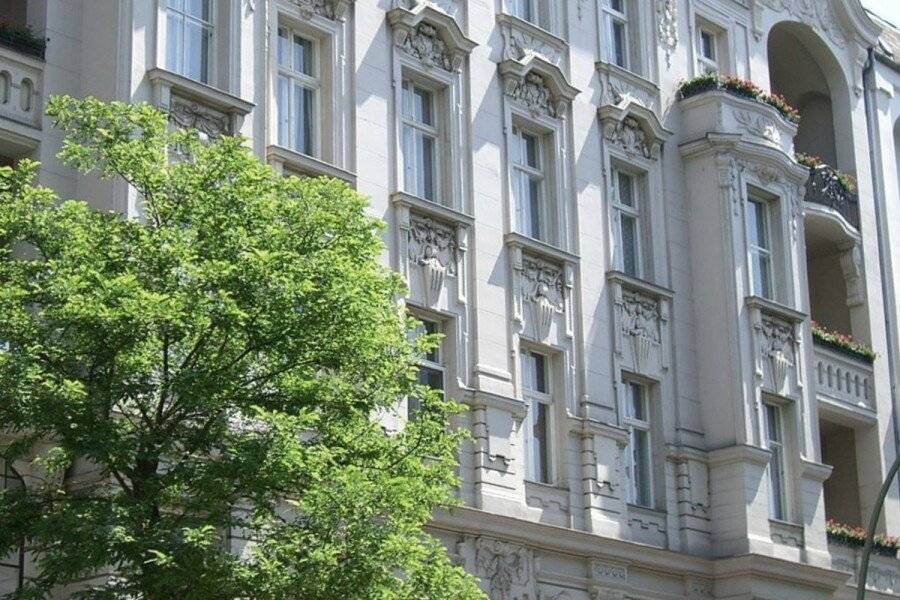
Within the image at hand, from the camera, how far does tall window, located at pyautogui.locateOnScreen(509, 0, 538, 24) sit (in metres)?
33.0

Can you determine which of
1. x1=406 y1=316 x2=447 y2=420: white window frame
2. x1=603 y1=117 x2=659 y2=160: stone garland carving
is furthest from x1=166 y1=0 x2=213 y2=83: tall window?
x1=603 y1=117 x2=659 y2=160: stone garland carving

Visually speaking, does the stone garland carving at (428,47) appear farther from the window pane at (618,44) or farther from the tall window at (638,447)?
the tall window at (638,447)

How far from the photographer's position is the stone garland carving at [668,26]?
1416 inches

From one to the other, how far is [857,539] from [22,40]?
19186 millimetres

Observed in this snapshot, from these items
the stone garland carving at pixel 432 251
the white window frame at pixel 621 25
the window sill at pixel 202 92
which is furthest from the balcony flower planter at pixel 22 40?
the white window frame at pixel 621 25

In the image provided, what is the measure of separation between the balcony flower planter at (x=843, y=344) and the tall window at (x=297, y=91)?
13086 mm

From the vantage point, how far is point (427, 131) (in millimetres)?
30500

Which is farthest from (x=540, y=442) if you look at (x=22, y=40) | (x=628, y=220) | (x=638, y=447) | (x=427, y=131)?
(x=22, y=40)

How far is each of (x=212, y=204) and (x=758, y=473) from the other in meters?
15.7

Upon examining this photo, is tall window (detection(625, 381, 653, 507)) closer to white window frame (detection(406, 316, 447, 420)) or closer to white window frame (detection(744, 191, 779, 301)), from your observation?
white window frame (detection(744, 191, 779, 301))

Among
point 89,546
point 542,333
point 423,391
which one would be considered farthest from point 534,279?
point 89,546

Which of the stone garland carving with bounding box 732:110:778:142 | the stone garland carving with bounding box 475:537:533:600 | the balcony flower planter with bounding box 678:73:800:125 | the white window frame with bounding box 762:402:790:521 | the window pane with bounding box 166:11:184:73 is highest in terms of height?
the balcony flower planter with bounding box 678:73:800:125

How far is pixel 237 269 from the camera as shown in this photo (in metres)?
20.0

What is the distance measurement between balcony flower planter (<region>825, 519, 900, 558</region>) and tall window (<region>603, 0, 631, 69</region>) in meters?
9.22
